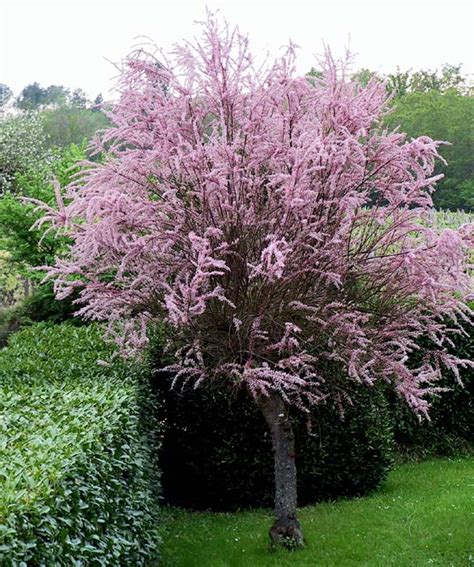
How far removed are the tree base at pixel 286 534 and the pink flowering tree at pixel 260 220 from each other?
11 mm

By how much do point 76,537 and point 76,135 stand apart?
4685cm

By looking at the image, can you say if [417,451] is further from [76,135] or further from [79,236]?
[76,135]

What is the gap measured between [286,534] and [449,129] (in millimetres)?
33322

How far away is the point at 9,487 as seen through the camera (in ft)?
10.1

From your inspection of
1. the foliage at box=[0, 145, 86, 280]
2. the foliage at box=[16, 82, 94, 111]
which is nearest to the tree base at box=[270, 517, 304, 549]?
the foliage at box=[0, 145, 86, 280]

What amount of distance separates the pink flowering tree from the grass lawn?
0.34 metres

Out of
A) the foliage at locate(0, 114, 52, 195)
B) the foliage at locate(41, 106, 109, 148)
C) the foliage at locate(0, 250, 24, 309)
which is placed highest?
the foliage at locate(41, 106, 109, 148)

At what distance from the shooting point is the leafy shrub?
7617 mm

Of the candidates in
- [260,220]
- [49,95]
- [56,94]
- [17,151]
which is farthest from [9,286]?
[49,95]

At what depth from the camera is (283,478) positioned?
6.42m

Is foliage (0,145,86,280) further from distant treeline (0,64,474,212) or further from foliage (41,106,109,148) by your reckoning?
foliage (41,106,109,148)

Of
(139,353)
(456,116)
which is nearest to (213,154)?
(139,353)

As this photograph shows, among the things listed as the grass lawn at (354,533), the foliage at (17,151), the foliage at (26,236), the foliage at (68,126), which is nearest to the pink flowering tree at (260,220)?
the grass lawn at (354,533)

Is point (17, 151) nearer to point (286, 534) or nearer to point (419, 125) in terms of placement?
point (419, 125)
